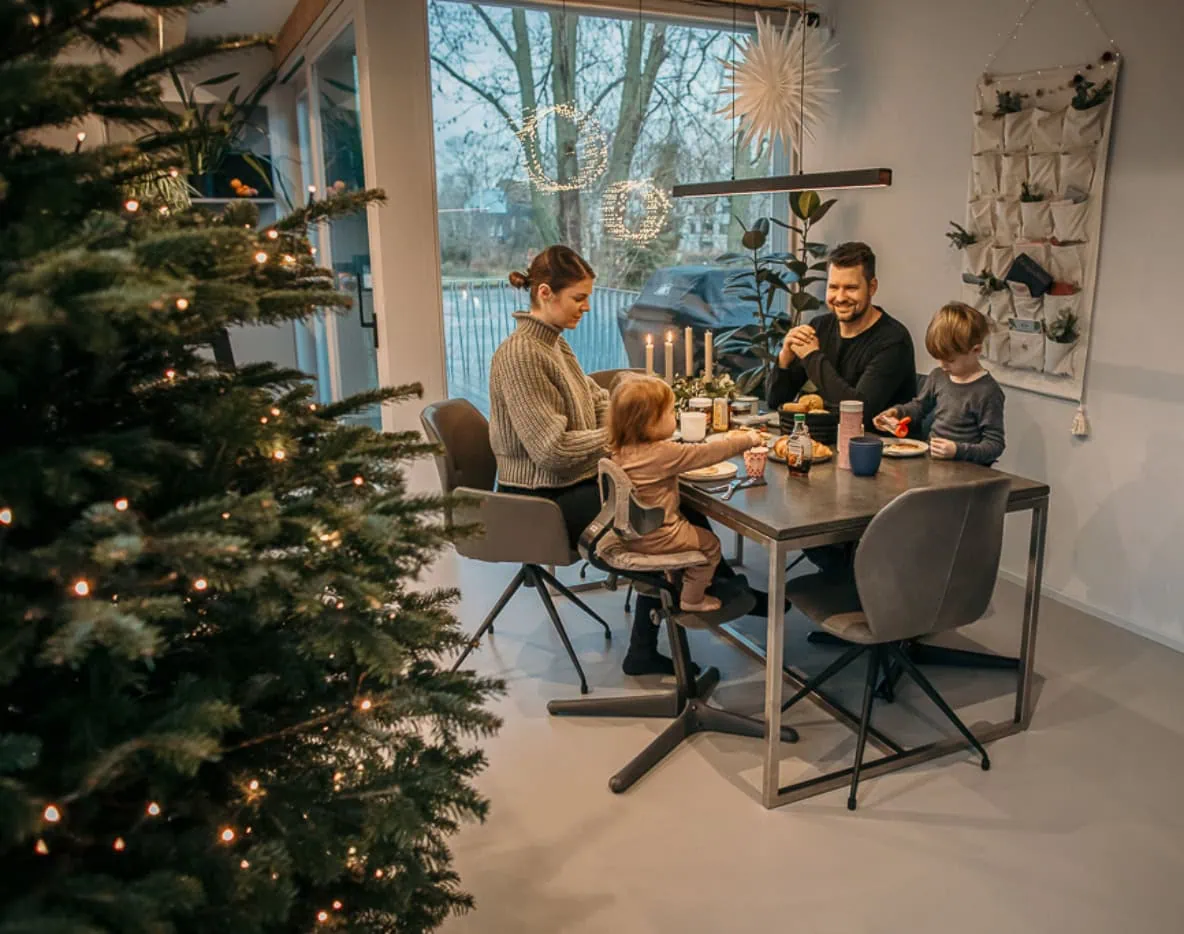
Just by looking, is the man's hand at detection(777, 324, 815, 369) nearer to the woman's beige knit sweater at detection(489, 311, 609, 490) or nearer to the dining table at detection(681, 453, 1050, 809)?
the dining table at detection(681, 453, 1050, 809)

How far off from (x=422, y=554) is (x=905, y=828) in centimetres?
162

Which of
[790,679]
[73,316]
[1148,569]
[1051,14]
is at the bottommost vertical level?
[790,679]

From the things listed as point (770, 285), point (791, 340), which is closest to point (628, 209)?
point (770, 285)

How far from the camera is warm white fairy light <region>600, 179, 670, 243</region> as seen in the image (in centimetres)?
483

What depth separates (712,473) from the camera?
2.86m

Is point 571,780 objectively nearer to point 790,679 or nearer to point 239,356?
point 790,679

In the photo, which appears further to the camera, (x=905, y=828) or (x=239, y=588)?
(x=905, y=828)

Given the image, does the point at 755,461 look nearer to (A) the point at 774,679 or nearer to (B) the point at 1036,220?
(A) the point at 774,679

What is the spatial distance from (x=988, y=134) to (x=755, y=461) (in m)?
2.11

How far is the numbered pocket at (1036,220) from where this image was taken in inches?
147

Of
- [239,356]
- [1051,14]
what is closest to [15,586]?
[1051,14]

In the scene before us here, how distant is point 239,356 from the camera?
6.60 meters

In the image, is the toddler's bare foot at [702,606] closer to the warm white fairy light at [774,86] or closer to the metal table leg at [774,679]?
the metal table leg at [774,679]

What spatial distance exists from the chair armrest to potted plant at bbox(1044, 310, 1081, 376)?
2093 mm
